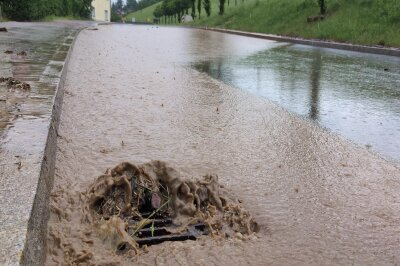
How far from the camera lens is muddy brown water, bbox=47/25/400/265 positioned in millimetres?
2305

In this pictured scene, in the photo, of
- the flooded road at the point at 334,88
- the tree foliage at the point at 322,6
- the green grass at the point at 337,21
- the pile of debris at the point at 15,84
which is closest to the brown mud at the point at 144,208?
the flooded road at the point at 334,88

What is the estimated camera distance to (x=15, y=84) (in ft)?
15.4

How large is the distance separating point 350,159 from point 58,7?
1417 inches

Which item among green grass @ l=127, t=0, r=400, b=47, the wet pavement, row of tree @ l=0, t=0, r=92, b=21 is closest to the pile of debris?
the wet pavement

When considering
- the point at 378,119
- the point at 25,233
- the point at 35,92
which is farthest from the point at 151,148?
the point at 378,119

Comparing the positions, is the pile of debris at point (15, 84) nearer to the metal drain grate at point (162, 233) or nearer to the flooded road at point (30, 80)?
the flooded road at point (30, 80)

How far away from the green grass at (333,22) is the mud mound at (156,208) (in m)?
12.2

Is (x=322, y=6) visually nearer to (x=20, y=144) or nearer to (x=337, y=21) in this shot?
(x=337, y=21)

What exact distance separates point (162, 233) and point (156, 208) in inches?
10.0

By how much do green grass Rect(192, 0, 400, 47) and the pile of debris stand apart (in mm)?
11476

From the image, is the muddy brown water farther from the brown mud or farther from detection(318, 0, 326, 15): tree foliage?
detection(318, 0, 326, 15): tree foliage

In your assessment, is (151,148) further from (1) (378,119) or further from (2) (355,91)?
(2) (355,91)

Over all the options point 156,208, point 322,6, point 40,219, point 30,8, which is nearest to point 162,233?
point 156,208

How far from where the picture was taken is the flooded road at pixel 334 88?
462cm
